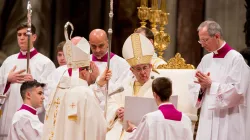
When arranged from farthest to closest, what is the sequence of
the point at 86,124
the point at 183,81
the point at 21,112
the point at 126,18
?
the point at 126,18 < the point at 183,81 < the point at 21,112 < the point at 86,124

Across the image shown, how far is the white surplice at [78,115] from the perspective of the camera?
7293 millimetres

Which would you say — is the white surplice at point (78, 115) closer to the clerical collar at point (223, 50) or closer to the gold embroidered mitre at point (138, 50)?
the gold embroidered mitre at point (138, 50)

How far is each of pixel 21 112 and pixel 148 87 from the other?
133 centimetres

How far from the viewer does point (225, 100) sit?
811cm

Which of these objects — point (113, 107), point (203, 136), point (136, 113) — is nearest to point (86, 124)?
point (136, 113)

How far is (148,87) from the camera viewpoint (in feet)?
26.9

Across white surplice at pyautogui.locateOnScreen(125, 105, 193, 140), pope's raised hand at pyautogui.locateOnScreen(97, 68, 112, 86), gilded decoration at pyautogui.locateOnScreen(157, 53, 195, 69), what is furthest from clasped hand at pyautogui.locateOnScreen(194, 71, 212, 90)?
white surplice at pyautogui.locateOnScreen(125, 105, 193, 140)

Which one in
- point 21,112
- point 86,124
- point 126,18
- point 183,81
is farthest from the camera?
point 126,18

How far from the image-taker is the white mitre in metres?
7.50

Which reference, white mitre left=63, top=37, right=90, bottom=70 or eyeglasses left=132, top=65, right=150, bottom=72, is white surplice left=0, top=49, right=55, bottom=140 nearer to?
eyeglasses left=132, top=65, right=150, bottom=72

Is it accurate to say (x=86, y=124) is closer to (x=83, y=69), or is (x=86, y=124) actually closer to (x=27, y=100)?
(x=83, y=69)

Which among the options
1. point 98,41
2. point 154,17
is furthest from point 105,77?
point 154,17

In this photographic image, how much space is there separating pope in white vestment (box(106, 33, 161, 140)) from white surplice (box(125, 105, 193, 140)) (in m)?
1.33

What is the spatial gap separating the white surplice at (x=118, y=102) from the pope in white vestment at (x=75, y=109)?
78 cm
